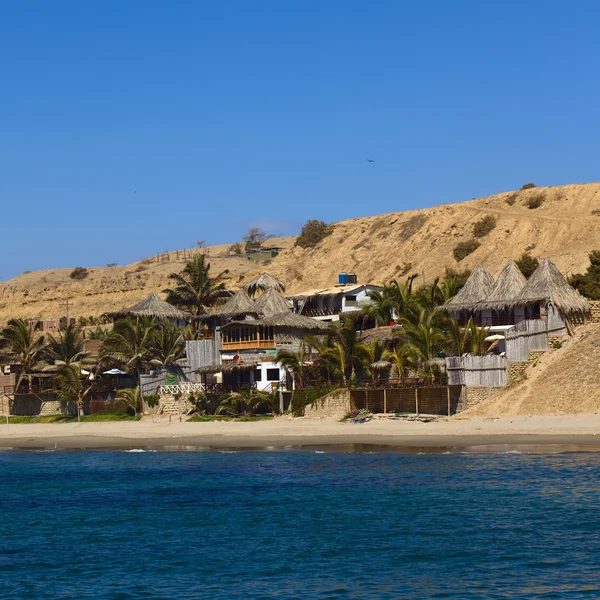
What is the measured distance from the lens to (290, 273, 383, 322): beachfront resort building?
76875 mm

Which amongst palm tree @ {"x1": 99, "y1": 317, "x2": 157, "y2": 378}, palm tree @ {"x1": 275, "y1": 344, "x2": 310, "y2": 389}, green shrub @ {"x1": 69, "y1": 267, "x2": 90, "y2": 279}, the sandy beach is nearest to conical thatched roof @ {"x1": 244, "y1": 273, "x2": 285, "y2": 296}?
palm tree @ {"x1": 99, "y1": 317, "x2": 157, "y2": 378}

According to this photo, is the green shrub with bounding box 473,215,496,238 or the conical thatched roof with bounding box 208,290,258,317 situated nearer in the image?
the conical thatched roof with bounding box 208,290,258,317

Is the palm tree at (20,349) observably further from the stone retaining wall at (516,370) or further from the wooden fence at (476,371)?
the stone retaining wall at (516,370)

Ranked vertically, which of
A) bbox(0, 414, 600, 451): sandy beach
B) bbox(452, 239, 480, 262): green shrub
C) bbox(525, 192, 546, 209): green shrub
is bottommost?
bbox(0, 414, 600, 451): sandy beach

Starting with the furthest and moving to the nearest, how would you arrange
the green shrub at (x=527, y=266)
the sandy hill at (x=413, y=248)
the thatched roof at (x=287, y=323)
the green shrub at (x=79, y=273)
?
the green shrub at (x=79, y=273) < the sandy hill at (x=413, y=248) < the green shrub at (x=527, y=266) < the thatched roof at (x=287, y=323)

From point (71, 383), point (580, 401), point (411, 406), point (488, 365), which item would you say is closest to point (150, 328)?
point (71, 383)

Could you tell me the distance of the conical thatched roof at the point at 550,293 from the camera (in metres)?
54.5

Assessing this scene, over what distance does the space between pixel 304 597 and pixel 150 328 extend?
42.8 metres

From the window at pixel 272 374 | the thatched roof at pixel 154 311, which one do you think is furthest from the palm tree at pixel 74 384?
the window at pixel 272 374

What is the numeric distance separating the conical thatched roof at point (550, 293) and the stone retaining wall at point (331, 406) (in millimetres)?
10722

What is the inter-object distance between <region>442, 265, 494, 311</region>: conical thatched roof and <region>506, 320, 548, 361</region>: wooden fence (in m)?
5.58

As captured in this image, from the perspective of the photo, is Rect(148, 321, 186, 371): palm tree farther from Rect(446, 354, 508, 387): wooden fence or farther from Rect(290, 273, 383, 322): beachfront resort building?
Rect(446, 354, 508, 387): wooden fence

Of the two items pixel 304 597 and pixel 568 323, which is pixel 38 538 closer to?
pixel 304 597

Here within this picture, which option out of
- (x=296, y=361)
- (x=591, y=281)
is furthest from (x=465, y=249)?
(x=296, y=361)
